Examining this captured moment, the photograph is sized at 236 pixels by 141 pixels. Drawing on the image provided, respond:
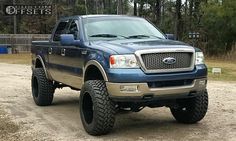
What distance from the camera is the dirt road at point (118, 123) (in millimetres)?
7626

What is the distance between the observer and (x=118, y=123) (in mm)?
8828

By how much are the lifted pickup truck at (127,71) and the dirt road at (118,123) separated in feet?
1.12

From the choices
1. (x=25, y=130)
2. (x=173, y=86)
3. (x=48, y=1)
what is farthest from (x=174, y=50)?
(x=48, y=1)

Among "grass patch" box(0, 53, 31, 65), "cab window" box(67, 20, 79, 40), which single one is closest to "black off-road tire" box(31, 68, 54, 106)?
"cab window" box(67, 20, 79, 40)

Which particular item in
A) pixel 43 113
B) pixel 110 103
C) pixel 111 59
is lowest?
pixel 43 113

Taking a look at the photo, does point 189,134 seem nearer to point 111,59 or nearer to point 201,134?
point 201,134

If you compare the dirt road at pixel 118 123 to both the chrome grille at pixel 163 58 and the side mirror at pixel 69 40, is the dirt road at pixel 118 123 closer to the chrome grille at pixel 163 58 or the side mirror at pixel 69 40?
the chrome grille at pixel 163 58

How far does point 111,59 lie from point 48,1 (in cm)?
5298

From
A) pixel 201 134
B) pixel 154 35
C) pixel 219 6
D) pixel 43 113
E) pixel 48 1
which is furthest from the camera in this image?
pixel 48 1

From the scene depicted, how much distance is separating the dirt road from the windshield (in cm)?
156

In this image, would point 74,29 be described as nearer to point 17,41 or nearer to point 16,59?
point 16,59

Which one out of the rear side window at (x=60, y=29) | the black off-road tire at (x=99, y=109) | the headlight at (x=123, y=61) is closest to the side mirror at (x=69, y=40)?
the black off-road tire at (x=99, y=109)

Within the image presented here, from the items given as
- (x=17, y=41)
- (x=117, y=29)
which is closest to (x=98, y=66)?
(x=117, y=29)

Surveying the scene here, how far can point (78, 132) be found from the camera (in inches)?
314
